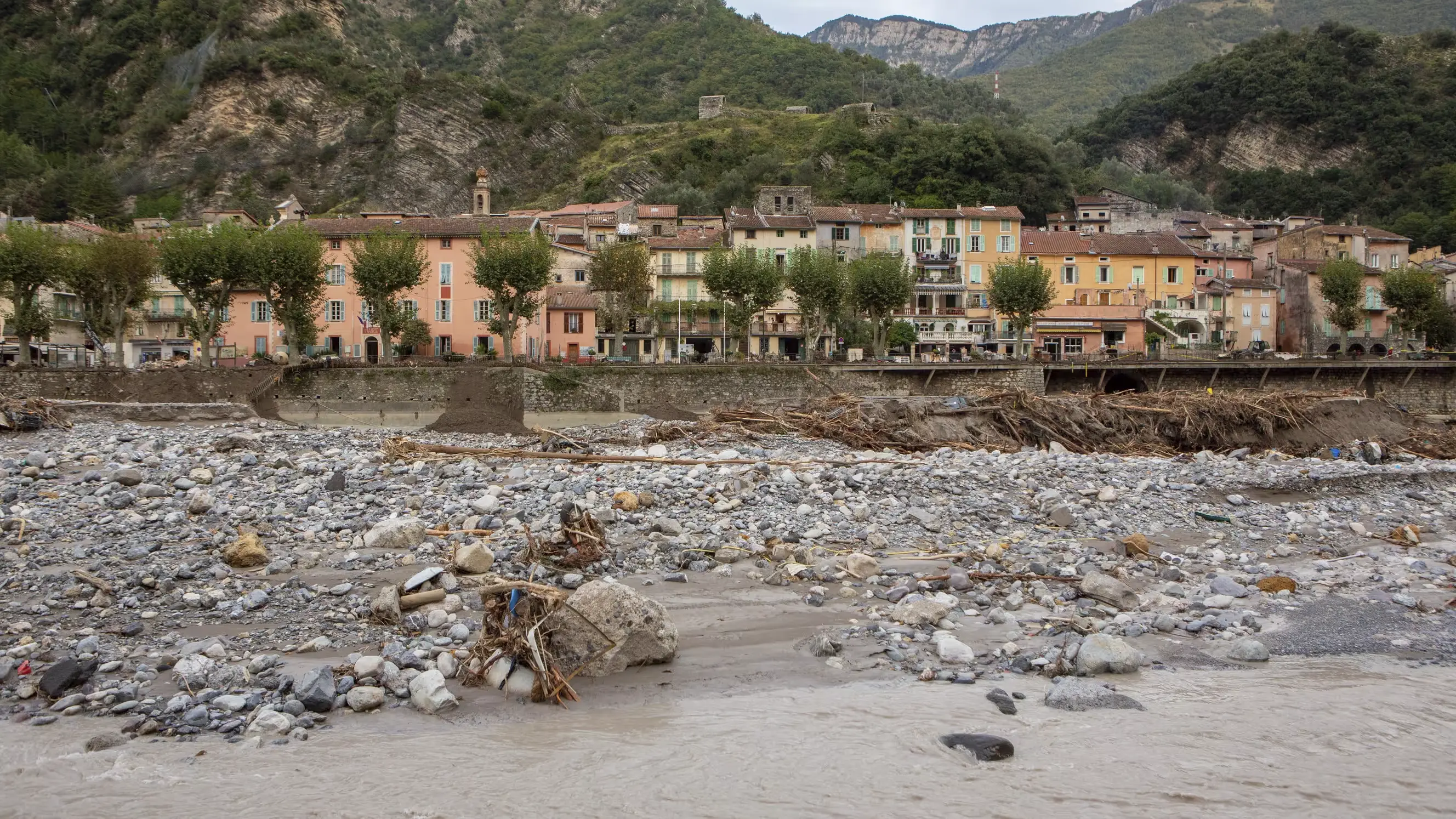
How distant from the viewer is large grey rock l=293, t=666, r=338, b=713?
8.72 meters

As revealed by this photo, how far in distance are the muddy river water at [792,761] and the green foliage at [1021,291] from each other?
4946 cm

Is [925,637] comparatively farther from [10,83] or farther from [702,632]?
[10,83]

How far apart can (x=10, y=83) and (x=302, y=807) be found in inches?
6137

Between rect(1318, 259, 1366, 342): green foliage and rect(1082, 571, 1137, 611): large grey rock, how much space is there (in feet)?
212

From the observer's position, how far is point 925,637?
1092cm

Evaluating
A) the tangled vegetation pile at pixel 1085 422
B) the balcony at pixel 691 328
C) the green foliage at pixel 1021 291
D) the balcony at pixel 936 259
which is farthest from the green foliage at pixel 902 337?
the tangled vegetation pile at pixel 1085 422

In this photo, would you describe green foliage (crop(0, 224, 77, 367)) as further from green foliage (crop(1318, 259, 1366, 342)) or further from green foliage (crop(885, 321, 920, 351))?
green foliage (crop(1318, 259, 1366, 342))

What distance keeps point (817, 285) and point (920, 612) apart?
46055mm

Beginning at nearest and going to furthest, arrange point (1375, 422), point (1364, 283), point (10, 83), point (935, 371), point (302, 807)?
point (302, 807) → point (1375, 422) → point (935, 371) → point (1364, 283) → point (10, 83)

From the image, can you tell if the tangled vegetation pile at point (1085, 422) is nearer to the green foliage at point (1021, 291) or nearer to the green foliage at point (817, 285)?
the green foliage at point (1021, 291)

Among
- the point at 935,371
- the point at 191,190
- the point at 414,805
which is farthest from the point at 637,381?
the point at 191,190

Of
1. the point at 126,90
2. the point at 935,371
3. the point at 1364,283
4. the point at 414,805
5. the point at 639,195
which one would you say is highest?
the point at 126,90

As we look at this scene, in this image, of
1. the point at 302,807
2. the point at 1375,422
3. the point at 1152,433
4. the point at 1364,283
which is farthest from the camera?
the point at 1364,283

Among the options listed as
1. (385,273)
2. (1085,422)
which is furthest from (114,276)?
(1085,422)
